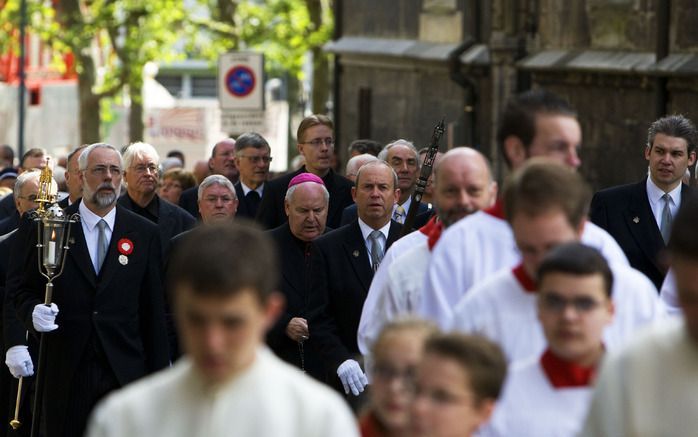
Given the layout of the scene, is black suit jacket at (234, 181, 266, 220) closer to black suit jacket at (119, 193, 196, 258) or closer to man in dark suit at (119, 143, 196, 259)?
man in dark suit at (119, 143, 196, 259)

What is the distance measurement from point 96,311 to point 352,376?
171 centimetres

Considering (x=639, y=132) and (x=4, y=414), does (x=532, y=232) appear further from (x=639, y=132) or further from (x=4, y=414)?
(x=639, y=132)

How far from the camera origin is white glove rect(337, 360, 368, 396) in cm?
992

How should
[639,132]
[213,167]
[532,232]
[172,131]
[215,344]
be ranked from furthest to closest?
[172,131]
[639,132]
[213,167]
[532,232]
[215,344]

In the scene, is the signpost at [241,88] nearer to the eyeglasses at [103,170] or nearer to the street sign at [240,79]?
the street sign at [240,79]

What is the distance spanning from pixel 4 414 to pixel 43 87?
3204 cm

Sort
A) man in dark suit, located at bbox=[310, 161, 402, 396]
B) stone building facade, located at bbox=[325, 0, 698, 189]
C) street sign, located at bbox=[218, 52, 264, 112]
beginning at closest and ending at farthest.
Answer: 1. man in dark suit, located at bbox=[310, 161, 402, 396]
2. stone building facade, located at bbox=[325, 0, 698, 189]
3. street sign, located at bbox=[218, 52, 264, 112]

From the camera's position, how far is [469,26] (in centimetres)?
2434

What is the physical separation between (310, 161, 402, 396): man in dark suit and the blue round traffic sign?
539 inches

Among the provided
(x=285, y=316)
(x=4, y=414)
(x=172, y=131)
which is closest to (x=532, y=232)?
(x=285, y=316)

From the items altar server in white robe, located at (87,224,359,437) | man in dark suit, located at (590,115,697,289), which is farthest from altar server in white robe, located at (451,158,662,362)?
man in dark suit, located at (590,115,697,289)

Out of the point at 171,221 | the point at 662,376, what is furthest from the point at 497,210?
the point at 171,221

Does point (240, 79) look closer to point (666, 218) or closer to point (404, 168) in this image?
point (404, 168)

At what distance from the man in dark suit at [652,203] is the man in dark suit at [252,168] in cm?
418
